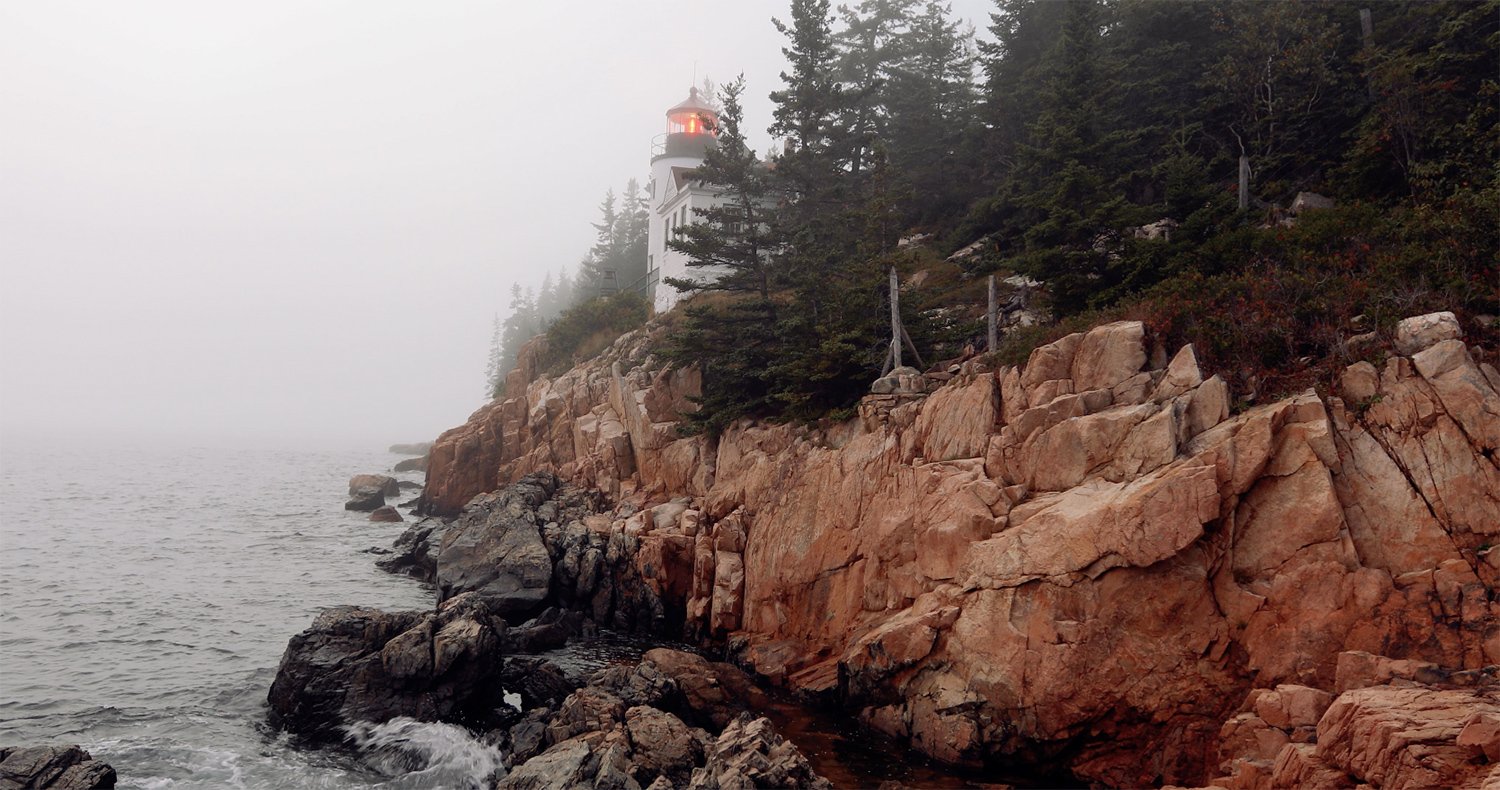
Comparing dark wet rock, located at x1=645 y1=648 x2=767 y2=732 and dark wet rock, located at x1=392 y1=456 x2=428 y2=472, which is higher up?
dark wet rock, located at x1=392 y1=456 x2=428 y2=472

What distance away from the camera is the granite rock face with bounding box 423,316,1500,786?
41.7 ft

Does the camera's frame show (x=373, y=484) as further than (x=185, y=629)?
Yes

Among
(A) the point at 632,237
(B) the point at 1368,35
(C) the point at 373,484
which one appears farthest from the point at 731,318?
(A) the point at 632,237

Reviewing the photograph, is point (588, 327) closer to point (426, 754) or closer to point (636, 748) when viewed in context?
point (426, 754)

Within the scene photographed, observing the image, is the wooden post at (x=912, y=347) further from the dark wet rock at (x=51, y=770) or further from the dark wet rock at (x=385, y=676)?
the dark wet rock at (x=51, y=770)

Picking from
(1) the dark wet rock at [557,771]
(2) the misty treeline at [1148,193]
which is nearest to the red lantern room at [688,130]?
(2) the misty treeline at [1148,193]

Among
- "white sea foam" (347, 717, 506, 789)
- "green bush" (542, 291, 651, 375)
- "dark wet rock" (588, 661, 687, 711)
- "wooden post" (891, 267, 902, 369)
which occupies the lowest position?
"white sea foam" (347, 717, 506, 789)

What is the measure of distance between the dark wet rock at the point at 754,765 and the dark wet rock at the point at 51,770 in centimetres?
1025

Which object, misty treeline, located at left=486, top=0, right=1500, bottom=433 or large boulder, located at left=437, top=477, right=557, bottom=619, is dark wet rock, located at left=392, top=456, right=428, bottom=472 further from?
large boulder, located at left=437, top=477, right=557, bottom=619

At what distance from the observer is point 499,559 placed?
2450 cm

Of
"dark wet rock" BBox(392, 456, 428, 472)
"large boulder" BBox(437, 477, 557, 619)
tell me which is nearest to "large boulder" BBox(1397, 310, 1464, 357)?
"large boulder" BBox(437, 477, 557, 619)

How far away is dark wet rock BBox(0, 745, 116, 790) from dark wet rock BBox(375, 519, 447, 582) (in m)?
15.0

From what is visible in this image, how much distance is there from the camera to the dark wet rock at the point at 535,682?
17.6 meters

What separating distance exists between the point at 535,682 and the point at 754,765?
25.9 ft
